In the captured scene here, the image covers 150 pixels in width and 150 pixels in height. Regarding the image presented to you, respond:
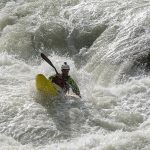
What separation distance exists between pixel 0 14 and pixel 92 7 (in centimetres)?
262

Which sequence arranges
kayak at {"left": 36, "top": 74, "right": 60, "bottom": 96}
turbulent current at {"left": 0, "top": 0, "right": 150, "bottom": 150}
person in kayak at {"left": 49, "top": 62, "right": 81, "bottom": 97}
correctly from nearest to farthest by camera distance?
turbulent current at {"left": 0, "top": 0, "right": 150, "bottom": 150}, kayak at {"left": 36, "top": 74, "right": 60, "bottom": 96}, person in kayak at {"left": 49, "top": 62, "right": 81, "bottom": 97}

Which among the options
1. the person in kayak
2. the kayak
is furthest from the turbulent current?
the person in kayak

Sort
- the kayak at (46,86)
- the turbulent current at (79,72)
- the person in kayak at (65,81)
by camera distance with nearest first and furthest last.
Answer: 1. the turbulent current at (79,72)
2. the kayak at (46,86)
3. the person in kayak at (65,81)

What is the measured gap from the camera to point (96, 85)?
908cm

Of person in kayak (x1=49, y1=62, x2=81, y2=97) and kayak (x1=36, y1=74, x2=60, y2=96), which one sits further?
person in kayak (x1=49, y1=62, x2=81, y2=97)

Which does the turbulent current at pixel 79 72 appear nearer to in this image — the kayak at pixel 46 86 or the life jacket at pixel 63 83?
the kayak at pixel 46 86

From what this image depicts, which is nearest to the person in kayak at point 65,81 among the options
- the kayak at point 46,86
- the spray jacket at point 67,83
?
the spray jacket at point 67,83

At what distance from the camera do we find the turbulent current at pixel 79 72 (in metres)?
7.16

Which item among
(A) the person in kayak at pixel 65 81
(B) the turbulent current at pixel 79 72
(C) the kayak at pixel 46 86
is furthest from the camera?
(A) the person in kayak at pixel 65 81

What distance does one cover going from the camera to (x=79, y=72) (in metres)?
9.77

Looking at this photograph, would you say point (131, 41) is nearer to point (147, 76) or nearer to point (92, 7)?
point (147, 76)

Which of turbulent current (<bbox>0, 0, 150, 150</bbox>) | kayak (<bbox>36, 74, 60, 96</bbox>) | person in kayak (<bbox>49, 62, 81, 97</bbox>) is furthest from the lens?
person in kayak (<bbox>49, 62, 81, 97</bbox>)

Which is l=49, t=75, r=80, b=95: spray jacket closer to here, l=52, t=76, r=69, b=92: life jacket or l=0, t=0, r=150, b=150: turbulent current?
l=52, t=76, r=69, b=92: life jacket

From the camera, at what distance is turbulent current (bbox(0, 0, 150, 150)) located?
7.16 meters
